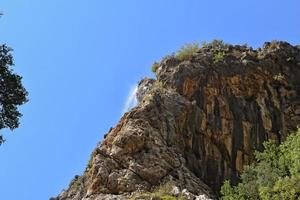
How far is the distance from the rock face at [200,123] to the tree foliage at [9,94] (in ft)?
34.5

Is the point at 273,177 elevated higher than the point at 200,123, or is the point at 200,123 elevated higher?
the point at 200,123

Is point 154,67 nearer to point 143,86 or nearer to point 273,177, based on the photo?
point 143,86

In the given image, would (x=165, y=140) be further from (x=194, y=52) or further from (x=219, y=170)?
(x=194, y=52)

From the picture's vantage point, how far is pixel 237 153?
1708 inches

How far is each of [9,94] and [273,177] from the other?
1807 cm

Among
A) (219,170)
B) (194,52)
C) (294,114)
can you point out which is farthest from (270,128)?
(194,52)

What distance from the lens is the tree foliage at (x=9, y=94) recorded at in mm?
23656

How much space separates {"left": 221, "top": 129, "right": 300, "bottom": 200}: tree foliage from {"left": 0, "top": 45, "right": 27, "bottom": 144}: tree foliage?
15.3 meters

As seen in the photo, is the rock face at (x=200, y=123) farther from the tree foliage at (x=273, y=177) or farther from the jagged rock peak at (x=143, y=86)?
the tree foliage at (x=273, y=177)

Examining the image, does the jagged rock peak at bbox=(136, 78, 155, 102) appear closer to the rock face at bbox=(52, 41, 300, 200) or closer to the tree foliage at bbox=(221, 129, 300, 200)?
the rock face at bbox=(52, 41, 300, 200)

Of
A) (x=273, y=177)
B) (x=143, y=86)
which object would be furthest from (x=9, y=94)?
(x=143, y=86)

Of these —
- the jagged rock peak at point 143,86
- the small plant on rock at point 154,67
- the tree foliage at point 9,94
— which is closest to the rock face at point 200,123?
the jagged rock peak at point 143,86

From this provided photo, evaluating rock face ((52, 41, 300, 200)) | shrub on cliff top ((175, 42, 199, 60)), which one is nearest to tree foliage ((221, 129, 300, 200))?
rock face ((52, 41, 300, 200))

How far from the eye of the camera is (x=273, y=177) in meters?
35.1
